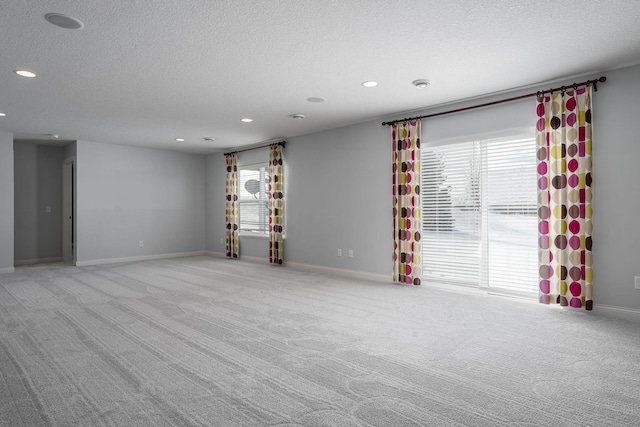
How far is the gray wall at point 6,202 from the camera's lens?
22.2ft

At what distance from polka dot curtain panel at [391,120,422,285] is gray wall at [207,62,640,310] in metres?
0.19

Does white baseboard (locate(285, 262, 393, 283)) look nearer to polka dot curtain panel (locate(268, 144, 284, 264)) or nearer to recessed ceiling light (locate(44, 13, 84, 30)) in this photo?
polka dot curtain panel (locate(268, 144, 284, 264))

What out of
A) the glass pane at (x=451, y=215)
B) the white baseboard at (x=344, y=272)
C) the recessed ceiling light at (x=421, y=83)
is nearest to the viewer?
the recessed ceiling light at (x=421, y=83)

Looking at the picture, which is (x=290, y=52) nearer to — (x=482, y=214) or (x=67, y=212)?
(x=482, y=214)

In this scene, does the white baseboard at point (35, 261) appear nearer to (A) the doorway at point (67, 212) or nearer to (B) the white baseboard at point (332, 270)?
(A) the doorway at point (67, 212)

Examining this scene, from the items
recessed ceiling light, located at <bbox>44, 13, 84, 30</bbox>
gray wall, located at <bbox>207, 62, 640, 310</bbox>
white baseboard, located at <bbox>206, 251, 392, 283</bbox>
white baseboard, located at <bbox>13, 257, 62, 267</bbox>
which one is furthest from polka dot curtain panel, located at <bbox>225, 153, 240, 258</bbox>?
recessed ceiling light, located at <bbox>44, 13, 84, 30</bbox>

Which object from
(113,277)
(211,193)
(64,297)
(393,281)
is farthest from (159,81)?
(211,193)

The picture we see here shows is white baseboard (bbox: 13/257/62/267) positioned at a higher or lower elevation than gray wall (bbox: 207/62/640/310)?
lower

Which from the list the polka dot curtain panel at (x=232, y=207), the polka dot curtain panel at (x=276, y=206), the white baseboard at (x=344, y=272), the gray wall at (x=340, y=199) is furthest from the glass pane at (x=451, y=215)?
the polka dot curtain panel at (x=232, y=207)

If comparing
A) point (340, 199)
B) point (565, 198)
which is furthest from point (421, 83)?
point (340, 199)

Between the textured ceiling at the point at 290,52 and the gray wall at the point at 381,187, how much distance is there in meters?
0.39

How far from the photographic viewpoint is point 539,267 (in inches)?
166

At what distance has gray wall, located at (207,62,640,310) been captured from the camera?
3.81 m

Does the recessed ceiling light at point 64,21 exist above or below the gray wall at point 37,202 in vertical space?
above
